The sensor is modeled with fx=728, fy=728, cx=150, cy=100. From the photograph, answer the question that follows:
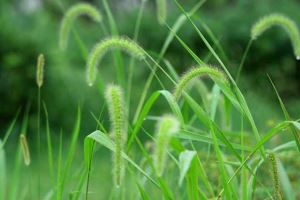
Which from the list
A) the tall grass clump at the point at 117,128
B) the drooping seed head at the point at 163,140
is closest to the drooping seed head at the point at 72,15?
the tall grass clump at the point at 117,128

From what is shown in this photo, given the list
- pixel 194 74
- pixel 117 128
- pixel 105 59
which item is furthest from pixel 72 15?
pixel 105 59

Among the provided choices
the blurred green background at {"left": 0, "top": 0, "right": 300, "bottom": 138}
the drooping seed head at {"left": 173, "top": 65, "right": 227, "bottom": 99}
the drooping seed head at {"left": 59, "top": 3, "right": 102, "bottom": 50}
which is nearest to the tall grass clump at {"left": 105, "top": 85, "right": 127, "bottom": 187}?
the drooping seed head at {"left": 173, "top": 65, "right": 227, "bottom": 99}

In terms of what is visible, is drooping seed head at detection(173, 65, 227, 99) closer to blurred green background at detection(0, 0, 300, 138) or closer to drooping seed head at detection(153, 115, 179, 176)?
drooping seed head at detection(153, 115, 179, 176)

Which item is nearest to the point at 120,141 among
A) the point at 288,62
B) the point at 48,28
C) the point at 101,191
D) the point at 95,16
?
the point at 95,16

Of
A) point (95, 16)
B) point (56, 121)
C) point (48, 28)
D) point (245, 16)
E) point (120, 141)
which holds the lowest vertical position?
point (120, 141)

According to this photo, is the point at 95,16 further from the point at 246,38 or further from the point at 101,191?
the point at 246,38

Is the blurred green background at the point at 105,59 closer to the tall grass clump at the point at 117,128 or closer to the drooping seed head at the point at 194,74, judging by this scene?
the drooping seed head at the point at 194,74

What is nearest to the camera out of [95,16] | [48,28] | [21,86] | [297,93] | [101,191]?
[95,16]

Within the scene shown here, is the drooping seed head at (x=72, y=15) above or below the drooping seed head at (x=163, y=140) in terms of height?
above
